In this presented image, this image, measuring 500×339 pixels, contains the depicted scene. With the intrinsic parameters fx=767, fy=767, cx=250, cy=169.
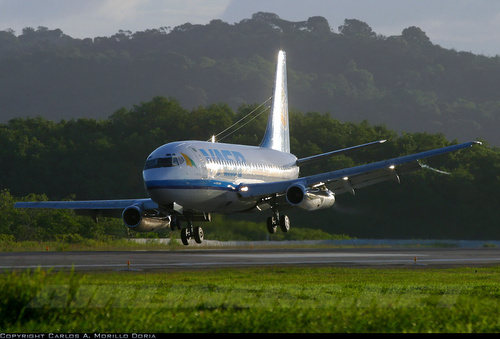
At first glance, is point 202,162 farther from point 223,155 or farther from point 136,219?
point 136,219

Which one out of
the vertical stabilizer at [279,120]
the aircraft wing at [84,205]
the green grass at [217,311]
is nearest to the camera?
the green grass at [217,311]

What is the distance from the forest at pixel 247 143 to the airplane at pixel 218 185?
44.0 feet

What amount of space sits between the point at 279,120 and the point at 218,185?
19.5m

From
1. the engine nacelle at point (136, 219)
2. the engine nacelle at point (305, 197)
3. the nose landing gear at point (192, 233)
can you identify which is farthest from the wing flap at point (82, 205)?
the engine nacelle at point (305, 197)

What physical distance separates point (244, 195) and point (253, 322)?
33655 mm

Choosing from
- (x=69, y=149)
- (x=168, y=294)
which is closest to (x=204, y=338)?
(x=168, y=294)

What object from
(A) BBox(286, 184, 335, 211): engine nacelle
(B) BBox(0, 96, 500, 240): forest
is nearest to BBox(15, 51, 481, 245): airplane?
(A) BBox(286, 184, 335, 211): engine nacelle

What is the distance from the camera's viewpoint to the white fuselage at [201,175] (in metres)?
42.0

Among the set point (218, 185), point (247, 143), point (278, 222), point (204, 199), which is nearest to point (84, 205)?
point (204, 199)

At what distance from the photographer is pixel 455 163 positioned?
11088 centimetres

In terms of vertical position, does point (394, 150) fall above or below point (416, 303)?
above

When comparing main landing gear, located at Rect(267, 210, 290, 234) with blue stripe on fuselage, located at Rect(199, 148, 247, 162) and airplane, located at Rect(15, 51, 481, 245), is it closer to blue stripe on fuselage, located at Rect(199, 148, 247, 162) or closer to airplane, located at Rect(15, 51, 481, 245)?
airplane, located at Rect(15, 51, 481, 245)

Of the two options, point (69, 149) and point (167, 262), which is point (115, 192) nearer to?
point (69, 149)

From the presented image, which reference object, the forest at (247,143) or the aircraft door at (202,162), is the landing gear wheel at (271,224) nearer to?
the aircraft door at (202,162)
